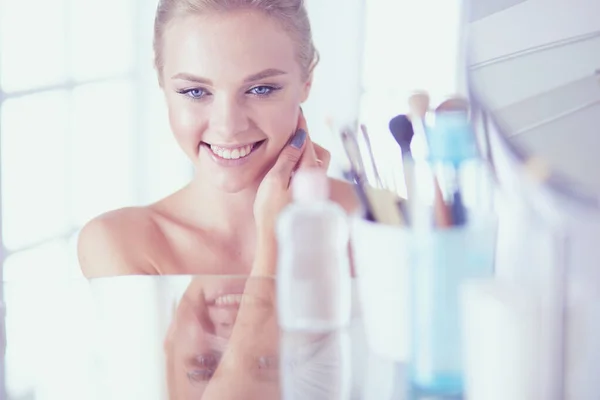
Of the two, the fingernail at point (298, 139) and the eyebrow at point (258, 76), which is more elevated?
the eyebrow at point (258, 76)

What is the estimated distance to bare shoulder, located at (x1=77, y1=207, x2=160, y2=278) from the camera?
988 millimetres

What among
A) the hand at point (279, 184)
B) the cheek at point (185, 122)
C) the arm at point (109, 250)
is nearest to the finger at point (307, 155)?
the hand at point (279, 184)

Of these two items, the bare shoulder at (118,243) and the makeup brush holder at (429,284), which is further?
the bare shoulder at (118,243)

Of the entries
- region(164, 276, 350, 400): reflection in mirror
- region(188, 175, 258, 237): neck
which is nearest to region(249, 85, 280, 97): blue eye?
region(188, 175, 258, 237): neck

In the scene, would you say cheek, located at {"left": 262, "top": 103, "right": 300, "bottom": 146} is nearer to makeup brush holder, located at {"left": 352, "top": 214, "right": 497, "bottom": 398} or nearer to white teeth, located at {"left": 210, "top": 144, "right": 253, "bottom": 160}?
white teeth, located at {"left": 210, "top": 144, "right": 253, "bottom": 160}

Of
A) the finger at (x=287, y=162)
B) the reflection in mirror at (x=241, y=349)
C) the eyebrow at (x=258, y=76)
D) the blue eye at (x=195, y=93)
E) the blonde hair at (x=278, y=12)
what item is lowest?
the reflection in mirror at (x=241, y=349)

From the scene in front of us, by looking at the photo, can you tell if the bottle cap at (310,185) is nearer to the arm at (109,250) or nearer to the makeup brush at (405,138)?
the makeup brush at (405,138)

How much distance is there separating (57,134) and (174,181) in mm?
155

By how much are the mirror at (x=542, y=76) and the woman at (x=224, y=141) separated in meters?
0.19

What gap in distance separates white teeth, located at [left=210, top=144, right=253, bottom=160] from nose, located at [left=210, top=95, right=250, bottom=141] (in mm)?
15

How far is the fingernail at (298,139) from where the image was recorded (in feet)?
3.16

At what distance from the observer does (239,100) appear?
948 mm

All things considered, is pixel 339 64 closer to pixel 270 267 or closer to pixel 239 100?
pixel 239 100

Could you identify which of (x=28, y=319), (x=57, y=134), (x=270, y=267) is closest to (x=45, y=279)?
(x=28, y=319)
